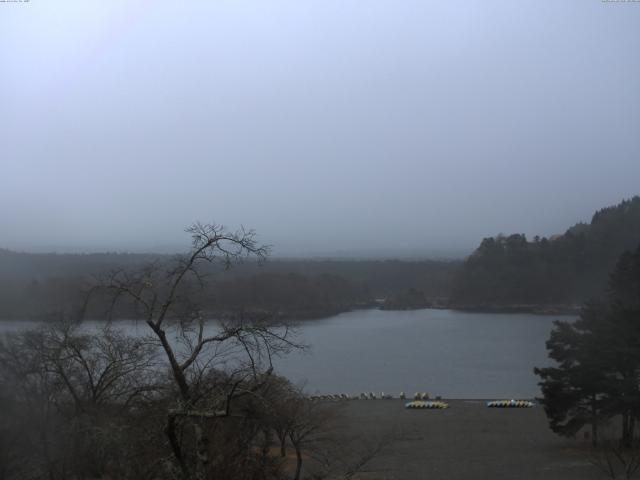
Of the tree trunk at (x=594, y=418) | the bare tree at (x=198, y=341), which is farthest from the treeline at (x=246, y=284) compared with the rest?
the tree trunk at (x=594, y=418)

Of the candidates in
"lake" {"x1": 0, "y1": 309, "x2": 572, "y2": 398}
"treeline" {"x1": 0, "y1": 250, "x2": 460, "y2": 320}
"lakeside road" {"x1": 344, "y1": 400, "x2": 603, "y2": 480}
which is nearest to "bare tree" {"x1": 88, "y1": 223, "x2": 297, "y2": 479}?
"treeline" {"x1": 0, "y1": 250, "x2": 460, "y2": 320}

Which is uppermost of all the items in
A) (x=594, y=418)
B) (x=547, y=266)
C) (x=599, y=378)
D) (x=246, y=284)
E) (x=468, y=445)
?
(x=547, y=266)

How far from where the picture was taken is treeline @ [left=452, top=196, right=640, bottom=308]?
46.8m

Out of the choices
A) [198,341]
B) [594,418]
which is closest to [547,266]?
[594,418]

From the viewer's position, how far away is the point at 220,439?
370 centimetres

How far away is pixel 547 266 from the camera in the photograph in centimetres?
4978

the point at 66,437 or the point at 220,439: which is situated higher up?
the point at 220,439

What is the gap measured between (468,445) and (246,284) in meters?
15.1

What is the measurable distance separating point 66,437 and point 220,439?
1.71m

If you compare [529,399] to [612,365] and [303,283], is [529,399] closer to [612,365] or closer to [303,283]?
[612,365]

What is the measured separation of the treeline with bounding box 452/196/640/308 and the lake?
7.55 m

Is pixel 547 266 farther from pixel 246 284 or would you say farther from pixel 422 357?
pixel 246 284

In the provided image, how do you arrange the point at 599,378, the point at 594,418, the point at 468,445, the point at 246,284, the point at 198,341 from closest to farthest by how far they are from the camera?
1. the point at 198,341
2. the point at 599,378
3. the point at 594,418
4. the point at 468,445
5. the point at 246,284

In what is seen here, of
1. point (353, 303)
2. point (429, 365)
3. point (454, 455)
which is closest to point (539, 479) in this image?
point (454, 455)
